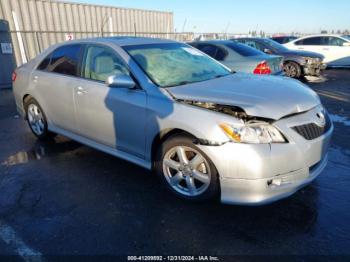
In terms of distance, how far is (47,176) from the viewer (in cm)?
399

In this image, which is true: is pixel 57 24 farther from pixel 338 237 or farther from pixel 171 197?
pixel 338 237

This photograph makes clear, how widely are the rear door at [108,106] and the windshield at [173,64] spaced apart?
0.77 feet

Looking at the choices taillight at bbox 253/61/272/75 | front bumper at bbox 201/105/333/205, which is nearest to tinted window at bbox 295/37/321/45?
taillight at bbox 253/61/272/75

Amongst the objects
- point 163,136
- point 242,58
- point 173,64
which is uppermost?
point 173,64

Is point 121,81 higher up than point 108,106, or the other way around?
point 121,81

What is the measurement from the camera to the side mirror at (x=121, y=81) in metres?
3.37

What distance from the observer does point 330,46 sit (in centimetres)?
1491

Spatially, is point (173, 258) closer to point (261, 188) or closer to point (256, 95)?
point (261, 188)

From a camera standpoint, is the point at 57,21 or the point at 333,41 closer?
the point at 57,21

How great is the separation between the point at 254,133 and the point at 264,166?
29cm

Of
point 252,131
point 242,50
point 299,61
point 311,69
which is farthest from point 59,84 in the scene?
point 311,69

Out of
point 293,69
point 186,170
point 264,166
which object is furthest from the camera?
point 293,69

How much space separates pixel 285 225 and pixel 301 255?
0.39 metres

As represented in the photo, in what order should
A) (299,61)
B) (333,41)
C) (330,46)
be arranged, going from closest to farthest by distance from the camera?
(299,61) < (330,46) < (333,41)
